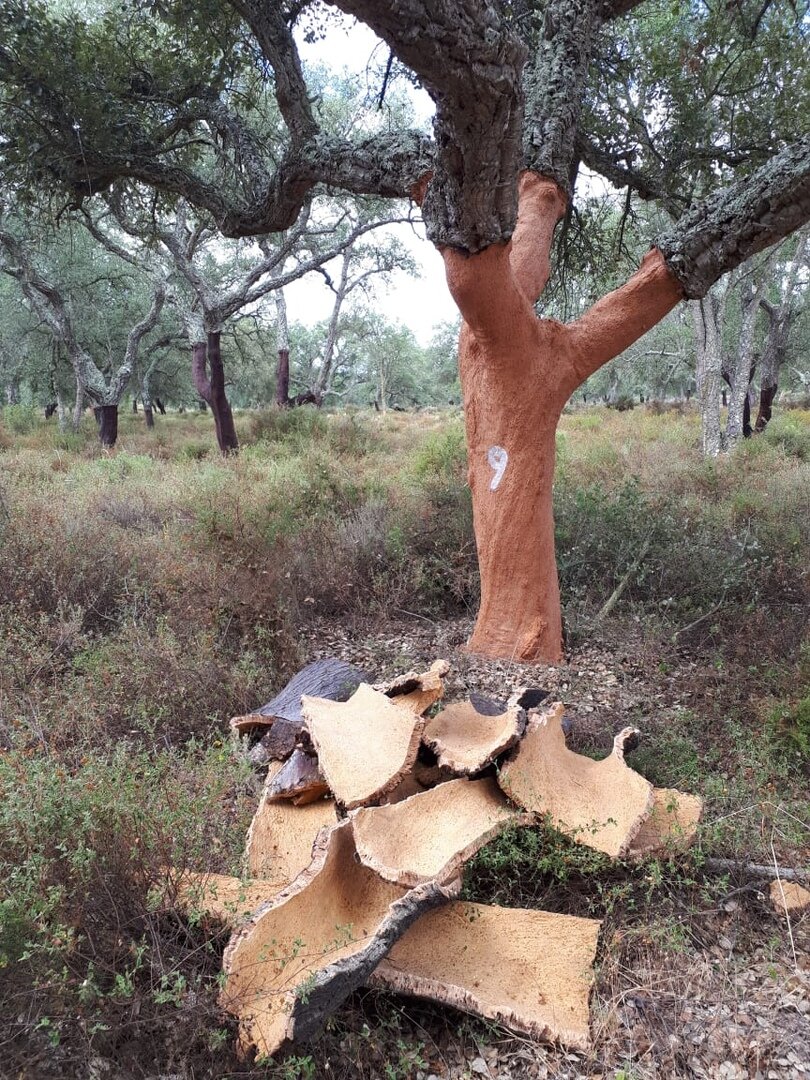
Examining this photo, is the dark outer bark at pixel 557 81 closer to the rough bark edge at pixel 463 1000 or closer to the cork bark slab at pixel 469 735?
the cork bark slab at pixel 469 735

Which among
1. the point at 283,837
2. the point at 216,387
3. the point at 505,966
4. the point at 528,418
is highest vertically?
the point at 216,387

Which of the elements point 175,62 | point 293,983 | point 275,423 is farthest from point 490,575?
point 275,423

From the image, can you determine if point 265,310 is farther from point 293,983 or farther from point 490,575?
point 293,983

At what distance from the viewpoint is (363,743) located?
9.18 ft

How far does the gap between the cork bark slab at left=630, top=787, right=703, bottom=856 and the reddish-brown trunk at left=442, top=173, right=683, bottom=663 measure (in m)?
1.85

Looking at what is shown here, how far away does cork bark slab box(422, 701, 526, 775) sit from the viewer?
260 cm

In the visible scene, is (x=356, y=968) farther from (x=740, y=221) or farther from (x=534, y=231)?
(x=534, y=231)

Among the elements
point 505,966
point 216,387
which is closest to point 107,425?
point 216,387

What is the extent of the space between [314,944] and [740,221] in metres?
4.11

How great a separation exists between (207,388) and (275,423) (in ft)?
5.20

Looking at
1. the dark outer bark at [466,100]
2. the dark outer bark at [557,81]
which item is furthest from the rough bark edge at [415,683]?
the dark outer bark at [557,81]

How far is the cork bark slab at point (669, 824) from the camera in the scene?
2.52 m

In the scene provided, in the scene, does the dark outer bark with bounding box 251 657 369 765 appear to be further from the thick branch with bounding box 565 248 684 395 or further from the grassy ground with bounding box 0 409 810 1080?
the thick branch with bounding box 565 248 684 395

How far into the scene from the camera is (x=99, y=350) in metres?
21.7
